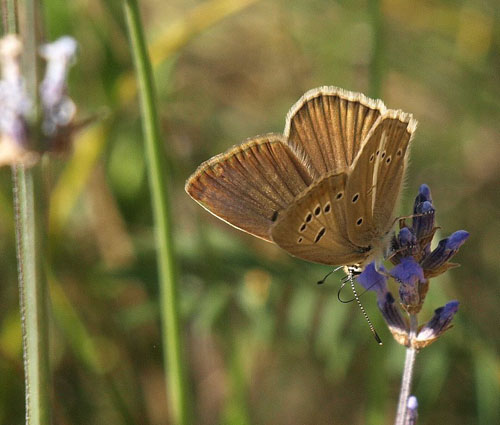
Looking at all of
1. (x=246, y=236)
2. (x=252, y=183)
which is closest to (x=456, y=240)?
(x=252, y=183)

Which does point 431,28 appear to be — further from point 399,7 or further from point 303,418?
point 303,418

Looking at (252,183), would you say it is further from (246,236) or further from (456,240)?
(246,236)

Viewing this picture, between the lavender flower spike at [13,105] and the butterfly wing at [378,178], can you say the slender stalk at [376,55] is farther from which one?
the lavender flower spike at [13,105]

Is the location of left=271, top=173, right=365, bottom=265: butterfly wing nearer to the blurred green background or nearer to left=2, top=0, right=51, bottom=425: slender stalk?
the blurred green background

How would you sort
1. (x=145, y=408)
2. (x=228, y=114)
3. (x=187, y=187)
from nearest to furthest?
1. (x=187, y=187)
2. (x=145, y=408)
3. (x=228, y=114)

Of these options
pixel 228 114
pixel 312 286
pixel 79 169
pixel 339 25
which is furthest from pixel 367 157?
pixel 339 25
